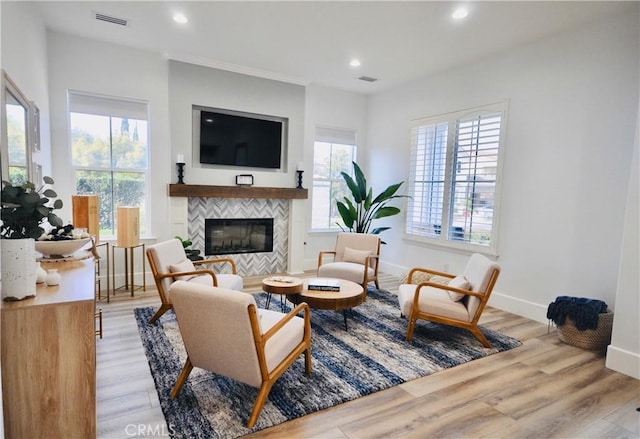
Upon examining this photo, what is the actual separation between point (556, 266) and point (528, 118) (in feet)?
5.65

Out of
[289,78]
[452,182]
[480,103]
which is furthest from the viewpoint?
Result: [289,78]

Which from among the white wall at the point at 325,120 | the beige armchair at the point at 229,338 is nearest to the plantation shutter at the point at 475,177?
the white wall at the point at 325,120

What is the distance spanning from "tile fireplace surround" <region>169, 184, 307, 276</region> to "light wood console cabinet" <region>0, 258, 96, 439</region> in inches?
133

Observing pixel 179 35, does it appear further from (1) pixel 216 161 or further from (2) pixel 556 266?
(2) pixel 556 266

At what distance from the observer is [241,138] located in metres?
5.36

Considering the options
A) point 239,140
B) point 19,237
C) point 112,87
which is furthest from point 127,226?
point 19,237

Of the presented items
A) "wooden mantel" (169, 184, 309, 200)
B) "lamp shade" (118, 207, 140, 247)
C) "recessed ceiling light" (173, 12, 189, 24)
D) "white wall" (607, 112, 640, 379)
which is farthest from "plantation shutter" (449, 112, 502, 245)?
"lamp shade" (118, 207, 140, 247)

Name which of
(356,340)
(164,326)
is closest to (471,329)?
(356,340)

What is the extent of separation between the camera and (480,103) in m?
4.62

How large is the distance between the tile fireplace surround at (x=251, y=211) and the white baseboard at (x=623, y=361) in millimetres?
4135

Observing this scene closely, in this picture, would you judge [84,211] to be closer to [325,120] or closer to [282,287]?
[282,287]

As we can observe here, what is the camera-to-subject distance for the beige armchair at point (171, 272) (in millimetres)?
3393

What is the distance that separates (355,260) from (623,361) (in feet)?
9.42

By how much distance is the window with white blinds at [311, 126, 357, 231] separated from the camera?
6.22m
